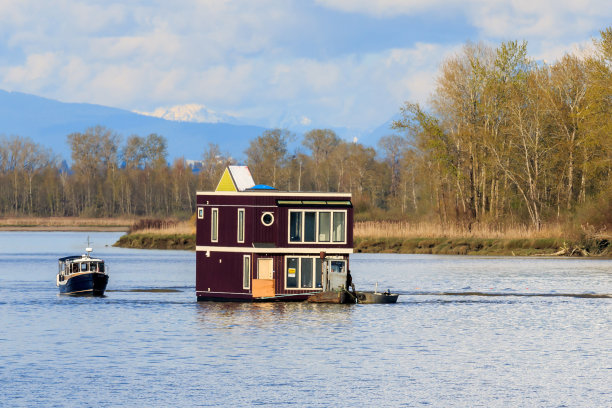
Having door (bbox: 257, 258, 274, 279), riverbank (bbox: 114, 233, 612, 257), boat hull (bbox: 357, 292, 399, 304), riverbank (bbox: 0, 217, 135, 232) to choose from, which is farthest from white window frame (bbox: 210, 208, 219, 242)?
riverbank (bbox: 0, 217, 135, 232)

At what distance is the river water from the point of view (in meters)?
27.7

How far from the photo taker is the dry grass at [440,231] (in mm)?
89125

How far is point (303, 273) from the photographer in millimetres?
48938

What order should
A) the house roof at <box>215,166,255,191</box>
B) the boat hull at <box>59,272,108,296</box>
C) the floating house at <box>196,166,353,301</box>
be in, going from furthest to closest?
the boat hull at <box>59,272,108,296</box>, the house roof at <box>215,166,255,191</box>, the floating house at <box>196,166,353,301</box>

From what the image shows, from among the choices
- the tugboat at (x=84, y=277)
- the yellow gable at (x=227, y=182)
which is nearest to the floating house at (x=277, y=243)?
the yellow gable at (x=227, y=182)

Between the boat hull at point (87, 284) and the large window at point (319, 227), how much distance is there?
14581mm

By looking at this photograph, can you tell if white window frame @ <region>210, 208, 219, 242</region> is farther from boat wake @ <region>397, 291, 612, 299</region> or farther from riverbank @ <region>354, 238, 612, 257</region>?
riverbank @ <region>354, 238, 612, 257</region>

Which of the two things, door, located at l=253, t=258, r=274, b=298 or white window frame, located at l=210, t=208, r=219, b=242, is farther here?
white window frame, located at l=210, t=208, r=219, b=242

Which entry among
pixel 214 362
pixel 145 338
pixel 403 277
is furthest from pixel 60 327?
pixel 403 277

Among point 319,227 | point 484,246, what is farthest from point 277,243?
point 484,246

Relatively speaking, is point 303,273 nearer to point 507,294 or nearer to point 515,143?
point 507,294

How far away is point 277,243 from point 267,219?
132cm

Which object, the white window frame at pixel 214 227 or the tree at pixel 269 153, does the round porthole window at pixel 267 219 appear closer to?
the white window frame at pixel 214 227

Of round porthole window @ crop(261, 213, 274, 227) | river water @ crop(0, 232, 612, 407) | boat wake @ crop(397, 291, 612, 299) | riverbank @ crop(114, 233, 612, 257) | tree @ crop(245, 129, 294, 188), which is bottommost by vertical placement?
river water @ crop(0, 232, 612, 407)
